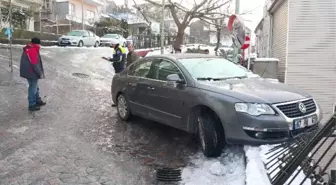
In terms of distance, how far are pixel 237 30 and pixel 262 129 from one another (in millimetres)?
6290

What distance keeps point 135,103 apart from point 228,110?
2.76 metres

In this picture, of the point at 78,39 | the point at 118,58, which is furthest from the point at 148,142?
the point at 78,39

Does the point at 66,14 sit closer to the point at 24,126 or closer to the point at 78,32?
the point at 78,32

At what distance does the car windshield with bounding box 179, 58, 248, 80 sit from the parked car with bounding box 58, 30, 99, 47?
2232 cm

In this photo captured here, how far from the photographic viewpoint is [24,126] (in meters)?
7.36

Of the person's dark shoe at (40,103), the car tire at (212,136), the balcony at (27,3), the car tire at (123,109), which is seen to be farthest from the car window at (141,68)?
the balcony at (27,3)

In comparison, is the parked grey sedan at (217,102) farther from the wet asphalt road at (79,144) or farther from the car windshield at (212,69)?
the wet asphalt road at (79,144)

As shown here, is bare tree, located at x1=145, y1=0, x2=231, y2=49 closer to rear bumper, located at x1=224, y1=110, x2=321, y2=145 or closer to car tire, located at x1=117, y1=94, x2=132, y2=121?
car tire, located at x1=117, y1=94, x2=132, y2=121

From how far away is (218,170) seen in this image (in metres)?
5.05

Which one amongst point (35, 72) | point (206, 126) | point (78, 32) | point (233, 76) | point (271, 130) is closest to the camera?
point (271, 130)

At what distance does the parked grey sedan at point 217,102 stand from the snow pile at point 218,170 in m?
0.18

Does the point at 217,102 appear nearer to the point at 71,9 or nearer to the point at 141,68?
the point at 141,68

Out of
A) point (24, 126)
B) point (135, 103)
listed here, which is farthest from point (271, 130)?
point (24, 126)

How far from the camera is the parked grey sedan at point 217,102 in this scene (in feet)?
16.3
